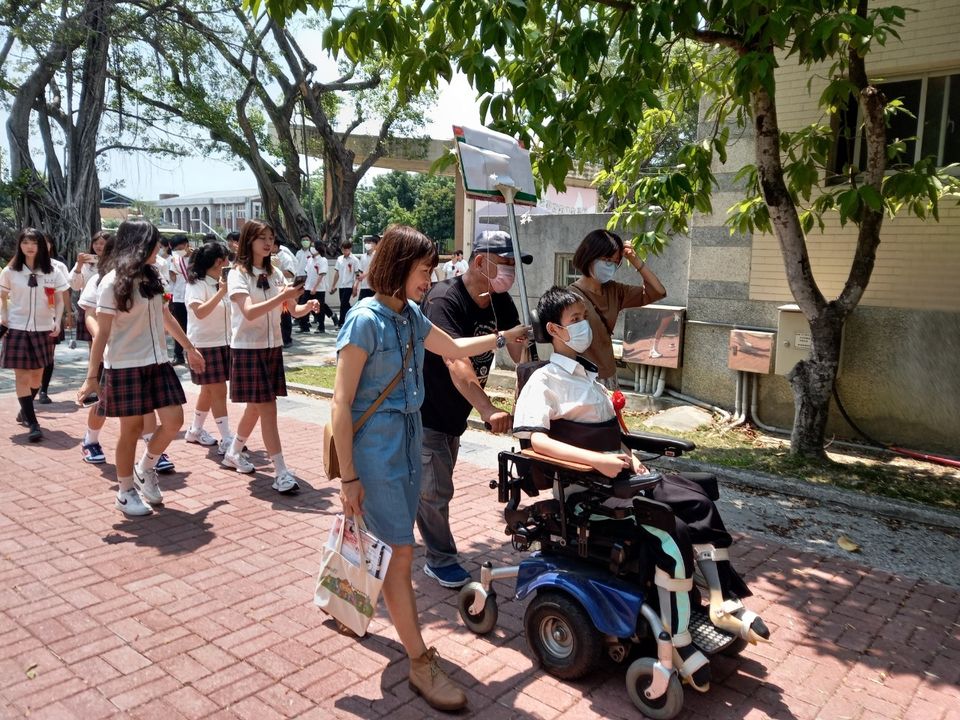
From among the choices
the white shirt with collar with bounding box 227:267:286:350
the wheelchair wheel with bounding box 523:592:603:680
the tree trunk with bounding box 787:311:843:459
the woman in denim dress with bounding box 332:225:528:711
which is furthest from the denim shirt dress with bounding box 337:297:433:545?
the tree trunk with bounding box 787:311:843:459

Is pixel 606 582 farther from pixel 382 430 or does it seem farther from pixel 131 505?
pixel 131 505

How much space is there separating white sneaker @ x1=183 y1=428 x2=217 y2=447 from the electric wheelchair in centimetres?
426

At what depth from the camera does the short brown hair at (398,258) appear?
3.09 metres

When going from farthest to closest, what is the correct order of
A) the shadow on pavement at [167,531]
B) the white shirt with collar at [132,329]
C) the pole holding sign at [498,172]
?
1. the white shirt with collar at [132,329]
2. the shadow on pavement at [167,531]
3. the pole holding sign at [498,172]

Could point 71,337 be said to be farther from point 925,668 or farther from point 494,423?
point 925,668

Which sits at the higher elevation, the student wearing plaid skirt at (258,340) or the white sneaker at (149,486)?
the student wearing plaid skirt at (258,340)

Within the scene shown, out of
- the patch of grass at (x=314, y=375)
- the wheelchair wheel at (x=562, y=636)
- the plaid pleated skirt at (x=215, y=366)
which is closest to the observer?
the wheelchair wheel at (x=562, y=636)

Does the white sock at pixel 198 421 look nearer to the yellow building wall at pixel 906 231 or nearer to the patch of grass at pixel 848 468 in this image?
the patch of grass at pixel 848 468

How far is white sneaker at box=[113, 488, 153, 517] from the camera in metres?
5.10

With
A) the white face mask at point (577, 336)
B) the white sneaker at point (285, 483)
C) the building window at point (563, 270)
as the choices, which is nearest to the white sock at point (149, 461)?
the white sneaker at point (285, 483)

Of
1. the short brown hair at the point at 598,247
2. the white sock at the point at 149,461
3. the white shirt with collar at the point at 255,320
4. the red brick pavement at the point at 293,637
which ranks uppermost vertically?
the short brown hair at the point at 598,247

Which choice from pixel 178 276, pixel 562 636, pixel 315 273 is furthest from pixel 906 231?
pixel 315 273

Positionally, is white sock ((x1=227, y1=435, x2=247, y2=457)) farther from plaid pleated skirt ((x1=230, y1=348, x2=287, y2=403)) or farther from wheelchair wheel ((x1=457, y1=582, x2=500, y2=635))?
wheelchair wheel ((x1=457, y1=582, x2=500, y2=635))

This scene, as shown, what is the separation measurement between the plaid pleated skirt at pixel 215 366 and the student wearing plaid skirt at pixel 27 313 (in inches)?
74.6
